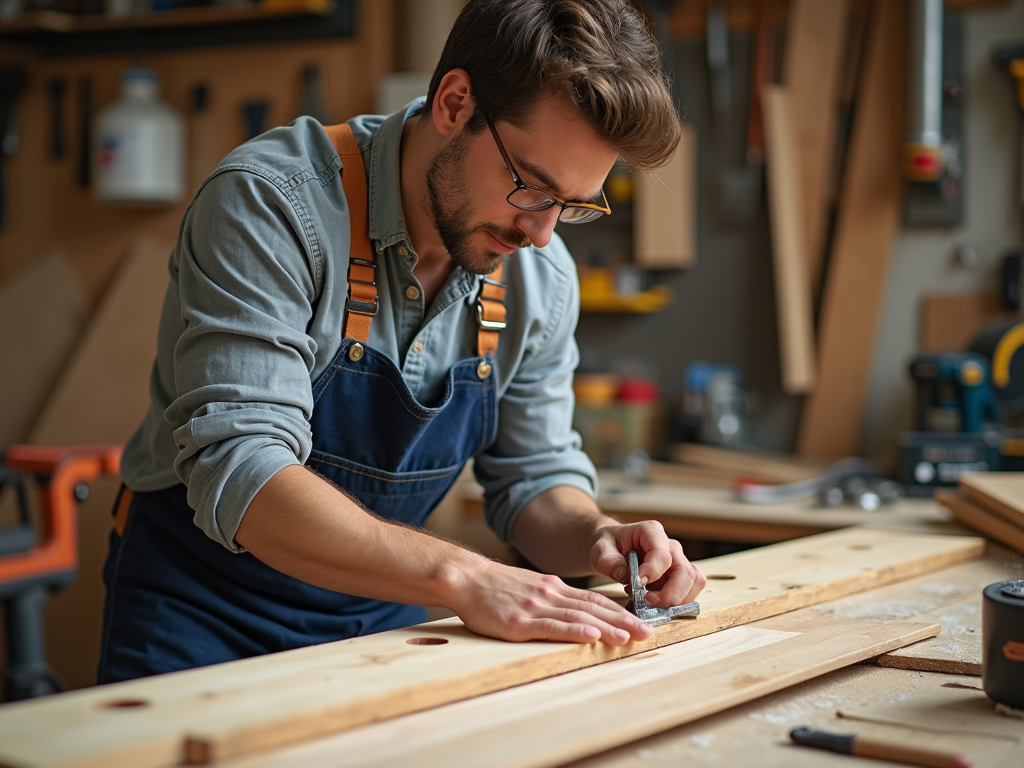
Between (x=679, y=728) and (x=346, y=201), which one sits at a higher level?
(x=346, y=201)

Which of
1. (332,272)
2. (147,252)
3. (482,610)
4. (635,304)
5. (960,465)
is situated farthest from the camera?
(147,252)

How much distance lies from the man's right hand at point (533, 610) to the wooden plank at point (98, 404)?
2.83 metres

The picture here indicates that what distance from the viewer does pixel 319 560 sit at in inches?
52.4

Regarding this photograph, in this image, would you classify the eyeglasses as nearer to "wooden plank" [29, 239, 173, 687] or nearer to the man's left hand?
the man's left hand

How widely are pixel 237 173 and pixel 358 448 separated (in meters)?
0.44

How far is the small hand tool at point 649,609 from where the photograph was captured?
53.6 inches

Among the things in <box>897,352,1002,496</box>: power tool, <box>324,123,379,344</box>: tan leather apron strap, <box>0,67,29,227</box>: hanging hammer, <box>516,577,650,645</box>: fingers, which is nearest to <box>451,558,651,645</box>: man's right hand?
<box>516,577,650,645</box>: fingers

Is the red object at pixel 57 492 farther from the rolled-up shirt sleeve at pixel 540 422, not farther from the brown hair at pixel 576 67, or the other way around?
the brown hair at pixel 576 67

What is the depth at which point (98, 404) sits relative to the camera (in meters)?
4.07

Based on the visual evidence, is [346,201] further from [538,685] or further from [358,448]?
[538,685]

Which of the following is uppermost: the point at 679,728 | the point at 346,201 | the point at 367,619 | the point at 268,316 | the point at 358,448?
the point at 346,201

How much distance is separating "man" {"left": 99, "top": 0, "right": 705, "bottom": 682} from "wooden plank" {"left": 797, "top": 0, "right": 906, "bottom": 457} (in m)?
1.94

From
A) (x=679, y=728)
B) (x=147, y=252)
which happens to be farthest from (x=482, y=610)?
(x=147, y=252)

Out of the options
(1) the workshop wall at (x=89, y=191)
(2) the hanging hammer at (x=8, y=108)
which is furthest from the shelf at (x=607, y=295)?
(2) the hanging hammer at (x=8, y=108)
